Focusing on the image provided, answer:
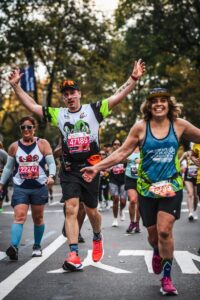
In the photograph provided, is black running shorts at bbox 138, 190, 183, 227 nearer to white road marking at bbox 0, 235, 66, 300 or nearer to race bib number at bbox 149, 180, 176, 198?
race bib number at bbox 149, 180, 176, 198

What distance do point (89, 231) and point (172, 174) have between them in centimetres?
592

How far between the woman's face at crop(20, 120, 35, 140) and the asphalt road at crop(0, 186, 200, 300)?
1.62 meters

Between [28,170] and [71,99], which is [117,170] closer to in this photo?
[28,170]

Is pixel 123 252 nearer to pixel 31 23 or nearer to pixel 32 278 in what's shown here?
pixel 32 278

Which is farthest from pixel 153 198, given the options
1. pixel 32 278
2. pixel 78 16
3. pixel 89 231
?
pixel 78 16

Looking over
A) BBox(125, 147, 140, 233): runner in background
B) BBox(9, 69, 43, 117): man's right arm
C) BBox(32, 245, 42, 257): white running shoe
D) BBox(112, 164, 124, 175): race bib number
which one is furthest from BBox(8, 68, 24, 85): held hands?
BBox(112, 164, 124, 175): race bib number

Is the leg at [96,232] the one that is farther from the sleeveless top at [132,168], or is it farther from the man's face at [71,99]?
the sleeveless top at [132,168]

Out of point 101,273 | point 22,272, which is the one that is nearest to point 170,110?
point 101,273

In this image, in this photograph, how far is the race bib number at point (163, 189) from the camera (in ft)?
17.3

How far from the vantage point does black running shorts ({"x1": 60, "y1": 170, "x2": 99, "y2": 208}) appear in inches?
258

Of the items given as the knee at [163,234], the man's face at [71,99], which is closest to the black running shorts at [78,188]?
the man's face at [71,99]

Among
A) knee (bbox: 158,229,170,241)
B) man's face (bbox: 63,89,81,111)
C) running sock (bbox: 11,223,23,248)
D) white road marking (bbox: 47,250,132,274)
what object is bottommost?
white road marking (bbox: 47,250,132,274)

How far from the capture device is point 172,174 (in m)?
5.36

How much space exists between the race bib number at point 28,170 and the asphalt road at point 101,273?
42.6 inches
